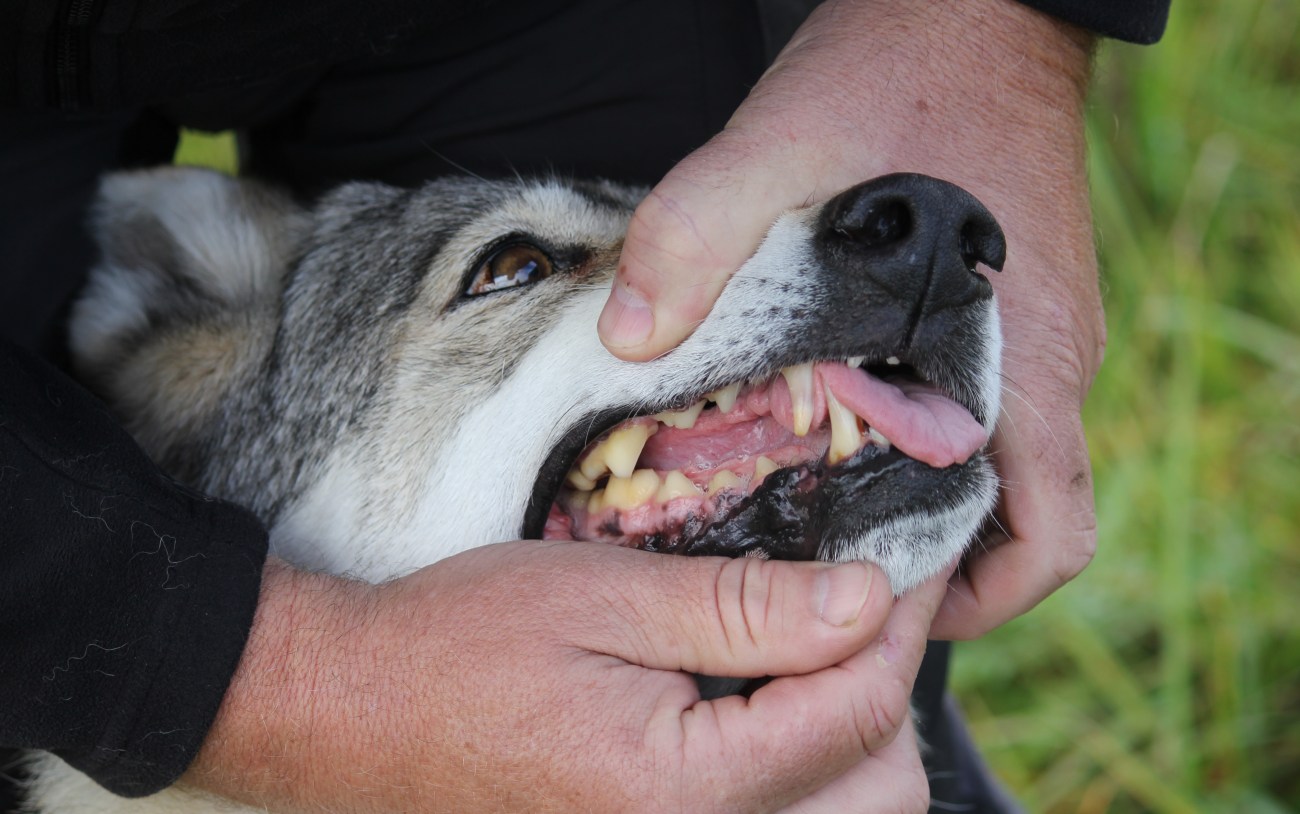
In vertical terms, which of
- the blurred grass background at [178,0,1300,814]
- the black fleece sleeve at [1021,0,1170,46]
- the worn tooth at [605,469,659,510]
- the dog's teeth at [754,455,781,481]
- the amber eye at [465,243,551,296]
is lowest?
the blurred grass background at [178,0,1300,814]

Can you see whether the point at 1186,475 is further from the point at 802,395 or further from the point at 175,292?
the point at 175,292

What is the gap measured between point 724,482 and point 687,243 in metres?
0.43

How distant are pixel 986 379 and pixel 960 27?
28.0 inches

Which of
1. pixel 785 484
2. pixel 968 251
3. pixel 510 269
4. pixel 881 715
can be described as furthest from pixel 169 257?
pixel 881 715

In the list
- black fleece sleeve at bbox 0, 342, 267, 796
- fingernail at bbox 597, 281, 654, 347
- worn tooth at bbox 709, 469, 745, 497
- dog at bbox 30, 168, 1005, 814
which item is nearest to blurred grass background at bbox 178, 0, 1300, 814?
dog at bbox 30, 168, 1005, 814

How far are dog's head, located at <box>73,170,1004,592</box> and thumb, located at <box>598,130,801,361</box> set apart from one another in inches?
2.6

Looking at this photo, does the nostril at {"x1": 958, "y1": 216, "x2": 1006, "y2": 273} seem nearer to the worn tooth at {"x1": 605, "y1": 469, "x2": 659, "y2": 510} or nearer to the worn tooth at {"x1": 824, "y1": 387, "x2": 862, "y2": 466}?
the worn tooth at {"x1": 824, "y1": 387, "x2": 862, "y2": 466}

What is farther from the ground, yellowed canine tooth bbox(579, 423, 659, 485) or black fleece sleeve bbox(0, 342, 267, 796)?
black fleece sleeve bbox(0, 342, 267, 796)

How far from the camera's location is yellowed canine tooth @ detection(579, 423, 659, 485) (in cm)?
216

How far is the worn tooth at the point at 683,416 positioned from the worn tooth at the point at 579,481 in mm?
201

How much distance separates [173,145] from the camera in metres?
3.22

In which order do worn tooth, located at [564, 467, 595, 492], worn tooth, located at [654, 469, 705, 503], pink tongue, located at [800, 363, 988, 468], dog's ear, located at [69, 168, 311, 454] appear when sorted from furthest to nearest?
dog's ear, located at [69, 168, 311, 454], worn tooth, located at [564, 467, 595, 492], worn tooth, located at [654, 469, 705, 503], pink tongue, located at [800, 363, 988, 468]

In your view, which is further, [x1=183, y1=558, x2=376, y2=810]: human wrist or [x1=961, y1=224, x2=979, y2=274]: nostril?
[x1=961, y1=224, x2=979, y2=274]: nostril

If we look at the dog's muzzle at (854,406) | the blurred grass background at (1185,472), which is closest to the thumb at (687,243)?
the dog's muzzle at (854,406)
